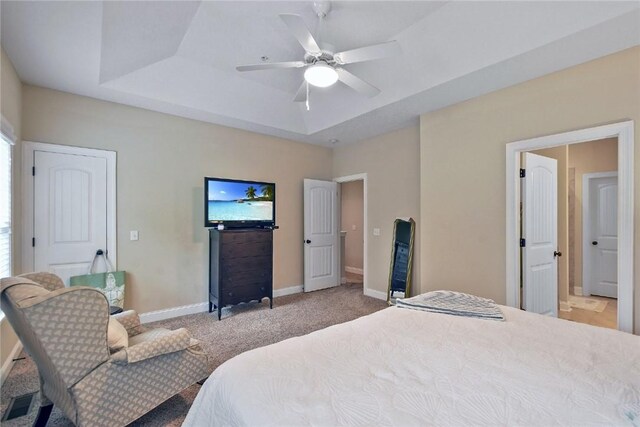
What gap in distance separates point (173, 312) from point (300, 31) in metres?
3.63

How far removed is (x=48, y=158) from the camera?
3.15 m

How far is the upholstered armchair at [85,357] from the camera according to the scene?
1473 mm

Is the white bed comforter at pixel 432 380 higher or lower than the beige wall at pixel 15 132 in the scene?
lower

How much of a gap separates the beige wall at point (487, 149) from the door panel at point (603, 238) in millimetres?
3062

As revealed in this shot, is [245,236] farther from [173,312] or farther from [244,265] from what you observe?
[173,312]

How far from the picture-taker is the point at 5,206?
2602 millimetres

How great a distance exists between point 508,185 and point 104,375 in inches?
144

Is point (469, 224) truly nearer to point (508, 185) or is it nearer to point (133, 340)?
point (508, 185)

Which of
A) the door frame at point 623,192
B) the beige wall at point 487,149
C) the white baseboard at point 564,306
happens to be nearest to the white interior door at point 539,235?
the beige wall at point 487,149

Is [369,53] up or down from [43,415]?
up

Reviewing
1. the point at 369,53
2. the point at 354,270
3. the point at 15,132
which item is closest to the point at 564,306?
the point at 354,270

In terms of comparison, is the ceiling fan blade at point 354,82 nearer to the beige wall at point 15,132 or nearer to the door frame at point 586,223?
the beige wall at point 15,132

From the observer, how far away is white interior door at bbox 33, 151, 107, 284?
311cm

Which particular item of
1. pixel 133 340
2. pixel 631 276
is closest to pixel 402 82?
pixel 631 276
